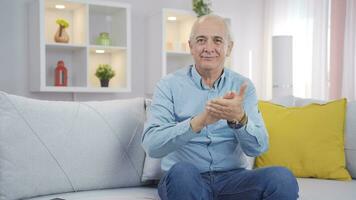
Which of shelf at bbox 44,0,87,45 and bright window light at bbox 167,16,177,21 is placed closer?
shelf at bbox 44,0,87,45

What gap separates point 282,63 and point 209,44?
6.37 ft

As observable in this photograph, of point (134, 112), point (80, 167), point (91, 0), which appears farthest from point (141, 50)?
point (80, 167)

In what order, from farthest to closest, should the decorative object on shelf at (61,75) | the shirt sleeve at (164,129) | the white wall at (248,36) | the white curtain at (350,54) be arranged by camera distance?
the white wall at (248,36), the white curtain at (350,54), the decorative object on shelf at (61,75), the shirt sleeve at (164,129)

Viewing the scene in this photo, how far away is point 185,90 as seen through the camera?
1844 mm

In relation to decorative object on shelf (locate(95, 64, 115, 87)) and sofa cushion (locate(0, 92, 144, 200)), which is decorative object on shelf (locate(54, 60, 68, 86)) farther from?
sofa cushion (locate(0, 92, 144, 200))

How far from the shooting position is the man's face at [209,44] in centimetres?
183

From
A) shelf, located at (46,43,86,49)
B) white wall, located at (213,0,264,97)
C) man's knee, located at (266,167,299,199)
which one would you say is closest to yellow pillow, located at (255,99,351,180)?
man's knee, located at (266,167,299,199)

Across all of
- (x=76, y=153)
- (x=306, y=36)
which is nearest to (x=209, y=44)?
(x=76, y=153)

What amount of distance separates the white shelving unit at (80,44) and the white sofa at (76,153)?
1465mm

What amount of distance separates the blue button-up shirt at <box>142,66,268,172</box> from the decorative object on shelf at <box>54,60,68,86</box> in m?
1.82

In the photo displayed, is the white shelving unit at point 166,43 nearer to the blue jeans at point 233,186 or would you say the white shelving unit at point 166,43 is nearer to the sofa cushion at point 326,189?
the sofa cushion at point 326,189

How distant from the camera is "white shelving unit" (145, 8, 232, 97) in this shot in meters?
3.78

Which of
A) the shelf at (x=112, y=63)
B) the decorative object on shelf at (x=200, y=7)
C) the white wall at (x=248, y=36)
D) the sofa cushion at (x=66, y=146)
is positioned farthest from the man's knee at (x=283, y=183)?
the white wall at (x=248, y=36)

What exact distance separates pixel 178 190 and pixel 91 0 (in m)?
2.36
